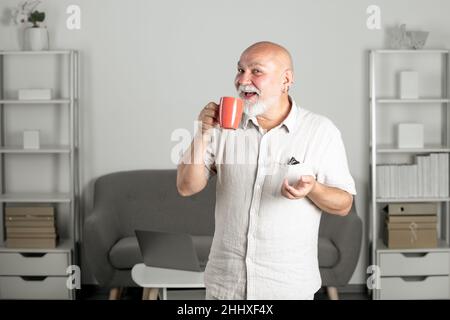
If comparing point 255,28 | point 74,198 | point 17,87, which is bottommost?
point 74,198

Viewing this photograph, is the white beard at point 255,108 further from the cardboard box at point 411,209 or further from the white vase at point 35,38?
the white vase at point 35,38

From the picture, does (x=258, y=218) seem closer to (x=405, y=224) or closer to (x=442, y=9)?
(x=405, y=224)

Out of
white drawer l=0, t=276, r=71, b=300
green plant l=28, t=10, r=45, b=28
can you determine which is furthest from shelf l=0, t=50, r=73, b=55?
white drawer l=0, t=276, r=71, b=300

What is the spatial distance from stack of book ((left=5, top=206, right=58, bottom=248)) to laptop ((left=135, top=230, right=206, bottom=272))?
59.7 inches

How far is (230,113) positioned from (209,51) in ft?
9.60

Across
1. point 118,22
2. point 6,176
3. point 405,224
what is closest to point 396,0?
point 405,224

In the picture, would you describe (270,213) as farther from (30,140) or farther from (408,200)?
(30,140)

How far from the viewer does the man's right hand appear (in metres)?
1.72

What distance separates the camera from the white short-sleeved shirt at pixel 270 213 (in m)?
1.74

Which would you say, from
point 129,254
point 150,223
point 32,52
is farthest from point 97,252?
point 32,52

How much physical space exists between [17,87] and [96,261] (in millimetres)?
1234

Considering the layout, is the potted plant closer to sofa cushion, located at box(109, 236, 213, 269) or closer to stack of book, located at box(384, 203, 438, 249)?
sofa cushion, located at box(109, 236, 213, 269)

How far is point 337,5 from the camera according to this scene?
4531mm

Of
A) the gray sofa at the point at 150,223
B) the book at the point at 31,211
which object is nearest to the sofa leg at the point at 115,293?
the gray sofa at the point at 150,223
